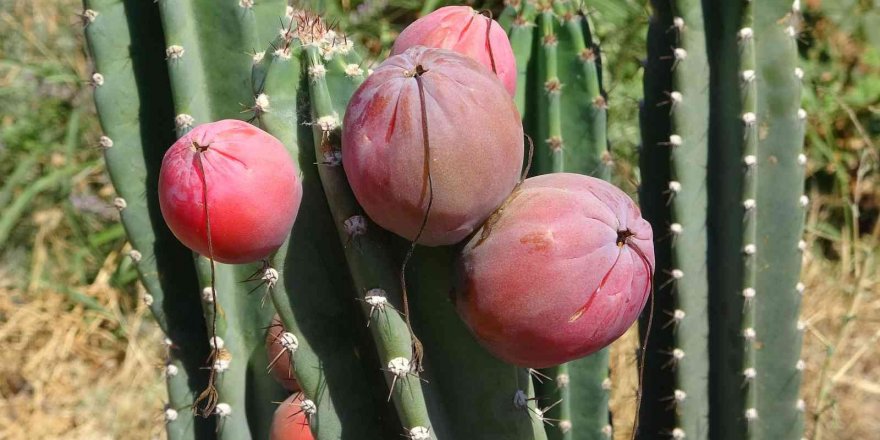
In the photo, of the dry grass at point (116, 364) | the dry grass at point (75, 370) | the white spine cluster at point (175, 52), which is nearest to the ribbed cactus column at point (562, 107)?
the white spine cluster at point (175, 52)

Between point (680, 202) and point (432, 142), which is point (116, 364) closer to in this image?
point (680, 202)

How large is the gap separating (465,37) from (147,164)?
0.66m

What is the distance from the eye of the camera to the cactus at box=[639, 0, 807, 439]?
5.05ft

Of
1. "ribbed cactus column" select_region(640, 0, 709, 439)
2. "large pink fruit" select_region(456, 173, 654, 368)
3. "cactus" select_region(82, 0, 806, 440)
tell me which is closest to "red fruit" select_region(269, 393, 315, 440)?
"cactus" select_region(82, 0, 806, 440)

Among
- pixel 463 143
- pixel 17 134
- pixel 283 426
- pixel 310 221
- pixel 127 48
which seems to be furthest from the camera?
pixel 17 134

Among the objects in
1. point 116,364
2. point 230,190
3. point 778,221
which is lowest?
point 116,364

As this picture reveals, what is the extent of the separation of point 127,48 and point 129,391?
1744 millimetres

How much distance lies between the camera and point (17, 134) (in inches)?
131

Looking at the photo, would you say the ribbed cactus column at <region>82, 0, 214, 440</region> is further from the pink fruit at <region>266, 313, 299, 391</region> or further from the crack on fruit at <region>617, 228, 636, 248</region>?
the crack on fruit at <region>617, 228, 636, 248</region>

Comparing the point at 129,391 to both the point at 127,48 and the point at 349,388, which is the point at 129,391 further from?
the point at 349,388

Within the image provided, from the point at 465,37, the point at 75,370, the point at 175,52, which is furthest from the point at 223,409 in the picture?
the point at 75,370

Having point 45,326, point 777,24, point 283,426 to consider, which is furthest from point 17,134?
point 777,24

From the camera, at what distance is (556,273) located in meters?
0.86

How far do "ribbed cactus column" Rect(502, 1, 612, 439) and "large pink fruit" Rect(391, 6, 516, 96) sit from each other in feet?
1.28
